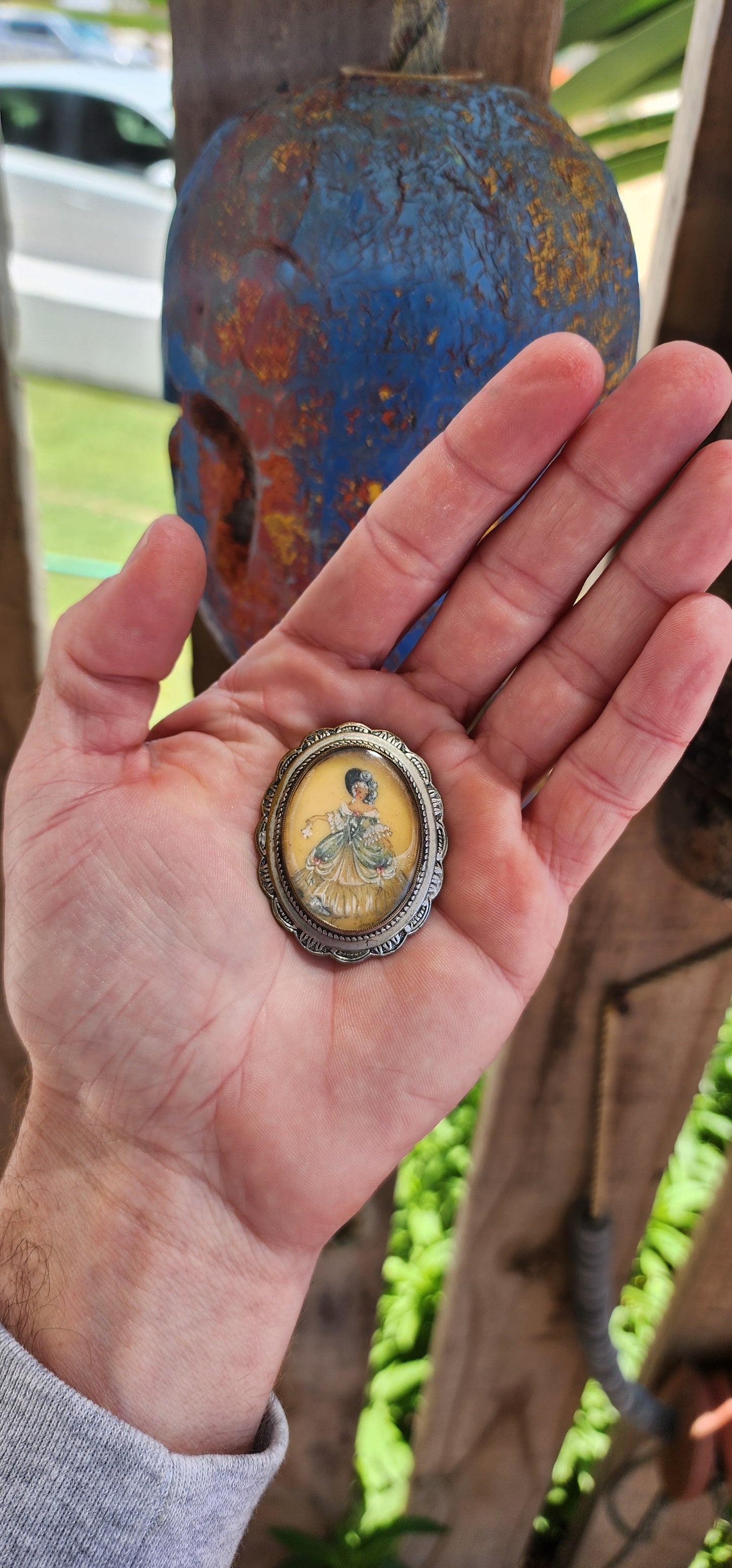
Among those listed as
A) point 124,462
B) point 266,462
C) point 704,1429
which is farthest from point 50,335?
point 704,1429

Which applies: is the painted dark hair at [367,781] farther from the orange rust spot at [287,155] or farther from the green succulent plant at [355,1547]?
the green succulent plant at [355,1547]

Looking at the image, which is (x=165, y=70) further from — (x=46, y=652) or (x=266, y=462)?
(x=266, y=462)

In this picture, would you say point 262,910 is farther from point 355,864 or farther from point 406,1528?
point 406,1528

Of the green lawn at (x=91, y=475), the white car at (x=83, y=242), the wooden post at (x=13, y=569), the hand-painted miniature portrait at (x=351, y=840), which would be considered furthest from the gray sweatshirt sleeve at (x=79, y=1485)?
the white car at (x=83, y=242)

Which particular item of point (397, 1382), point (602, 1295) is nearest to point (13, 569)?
point (602, 1295)

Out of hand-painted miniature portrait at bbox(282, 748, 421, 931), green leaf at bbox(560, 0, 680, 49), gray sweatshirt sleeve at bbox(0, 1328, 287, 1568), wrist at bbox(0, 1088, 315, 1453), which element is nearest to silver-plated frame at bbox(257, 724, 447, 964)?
hand-painted miniature portrait at bbox(282, 748, 421, 931)

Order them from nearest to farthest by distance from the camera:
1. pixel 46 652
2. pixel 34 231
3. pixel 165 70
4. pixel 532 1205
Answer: pixel 46 652 → pixel 532 1205 → pixel 34 231 → pixel 165 70
